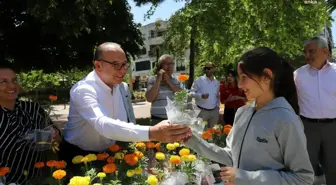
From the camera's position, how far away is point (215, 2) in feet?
28.5

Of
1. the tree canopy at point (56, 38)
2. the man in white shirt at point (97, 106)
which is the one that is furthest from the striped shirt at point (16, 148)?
the tree canopy at point (56, 38)

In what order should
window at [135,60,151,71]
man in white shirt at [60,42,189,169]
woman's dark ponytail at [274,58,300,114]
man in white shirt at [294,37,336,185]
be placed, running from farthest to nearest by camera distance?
1. window at [135,60,151,71]
2. man in white shirt at [294,37,336,185]
3. man in white shirt at [60,42,189,169]
4. woman's dark ponytail at [274,58,300,114]

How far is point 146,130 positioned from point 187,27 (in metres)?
8.64

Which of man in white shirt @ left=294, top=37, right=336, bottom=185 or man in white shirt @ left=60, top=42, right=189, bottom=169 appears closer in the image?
man in white shirt @ left=60, top=42, right=189, bottom=169

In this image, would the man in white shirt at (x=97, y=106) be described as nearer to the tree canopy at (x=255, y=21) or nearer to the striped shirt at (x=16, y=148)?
the striped shirt at (x=16, y=148)

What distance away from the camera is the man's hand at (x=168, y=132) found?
5.93 feet

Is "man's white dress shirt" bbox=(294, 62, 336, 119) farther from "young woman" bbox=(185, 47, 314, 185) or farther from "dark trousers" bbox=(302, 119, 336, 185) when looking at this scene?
"young woman" bbox=(185, 47, 314, 185)

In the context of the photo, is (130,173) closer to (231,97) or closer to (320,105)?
(320,105)

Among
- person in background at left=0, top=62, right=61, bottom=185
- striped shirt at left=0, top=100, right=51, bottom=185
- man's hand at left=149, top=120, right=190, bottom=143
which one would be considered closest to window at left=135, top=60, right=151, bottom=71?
person in background at left=0, top=62, right=61, bottom=185

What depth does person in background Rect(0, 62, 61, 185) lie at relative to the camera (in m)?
2.30

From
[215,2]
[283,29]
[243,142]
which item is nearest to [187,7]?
[215,2]

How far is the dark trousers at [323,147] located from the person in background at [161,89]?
1743mm

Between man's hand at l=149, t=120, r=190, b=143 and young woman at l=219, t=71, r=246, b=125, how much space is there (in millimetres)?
4877

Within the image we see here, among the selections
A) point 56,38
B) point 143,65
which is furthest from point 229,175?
point 143,65
